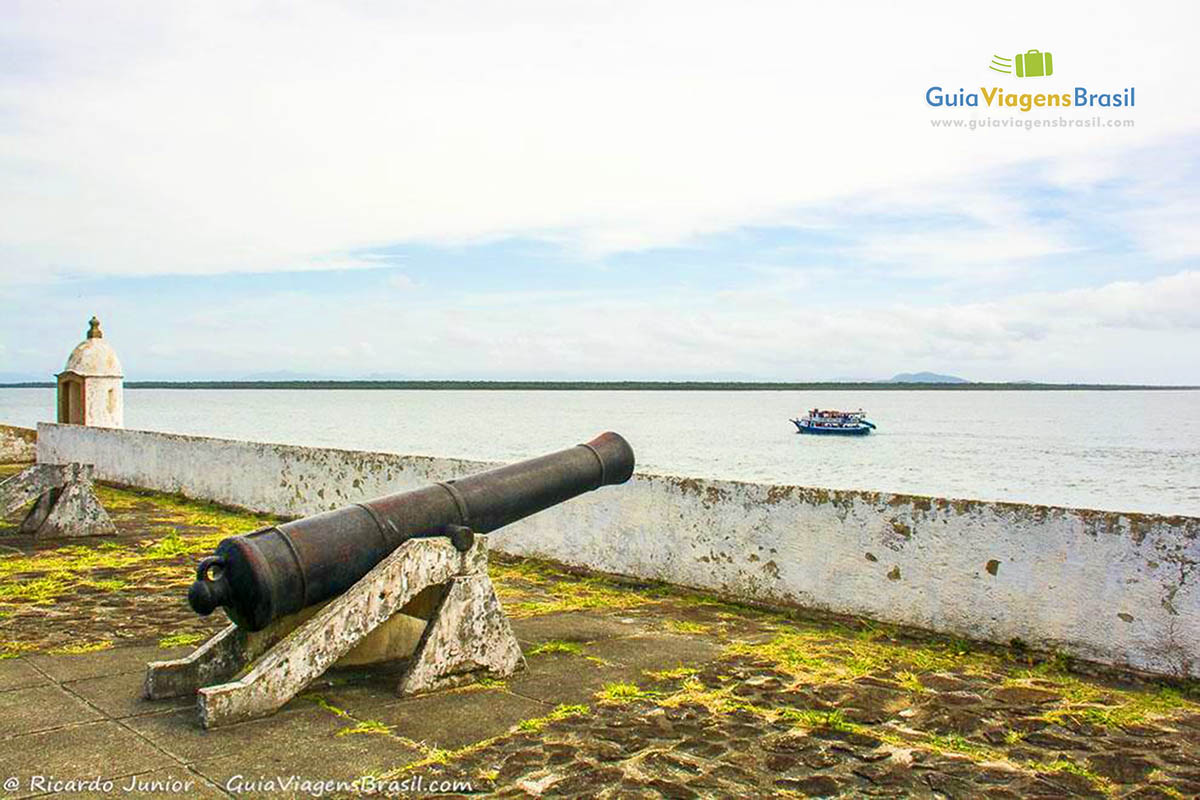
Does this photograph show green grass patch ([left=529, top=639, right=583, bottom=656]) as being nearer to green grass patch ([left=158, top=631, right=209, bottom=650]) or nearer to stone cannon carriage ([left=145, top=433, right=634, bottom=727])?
stone cannon carriage ([left=145, top=433, right=634, bottom=727])

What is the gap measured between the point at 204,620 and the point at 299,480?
497 cm

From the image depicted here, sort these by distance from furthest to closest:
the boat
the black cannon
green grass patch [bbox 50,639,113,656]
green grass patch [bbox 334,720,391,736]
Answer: the boat → green grass patch [bbox 50,639,113,656] → the black cannon → green grass patch [bbox 334,720,391,736]

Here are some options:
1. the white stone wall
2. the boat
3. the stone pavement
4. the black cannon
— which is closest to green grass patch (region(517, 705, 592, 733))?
the stone pavement

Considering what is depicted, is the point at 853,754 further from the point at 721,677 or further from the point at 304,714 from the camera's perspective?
the point at 304,714

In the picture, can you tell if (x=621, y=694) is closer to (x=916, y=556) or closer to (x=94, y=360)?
(x=916, y=556)

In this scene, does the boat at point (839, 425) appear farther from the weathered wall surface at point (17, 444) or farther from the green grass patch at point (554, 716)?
the green grass patch at point (554, 716)

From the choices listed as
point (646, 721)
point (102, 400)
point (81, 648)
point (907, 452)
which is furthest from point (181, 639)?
point (907, 452)

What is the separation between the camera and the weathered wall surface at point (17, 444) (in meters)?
18.9

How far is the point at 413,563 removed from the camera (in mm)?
4941

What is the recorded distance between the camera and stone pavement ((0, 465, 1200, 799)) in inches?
152

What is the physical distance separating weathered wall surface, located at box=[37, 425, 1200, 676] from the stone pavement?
0.59 feet

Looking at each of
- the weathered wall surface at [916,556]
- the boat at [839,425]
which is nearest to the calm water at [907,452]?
the boat at [839,425]

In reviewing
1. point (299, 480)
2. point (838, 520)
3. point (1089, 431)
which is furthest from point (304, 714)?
point (1089, 431)

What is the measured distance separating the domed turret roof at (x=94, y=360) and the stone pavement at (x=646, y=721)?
12.9 metres
